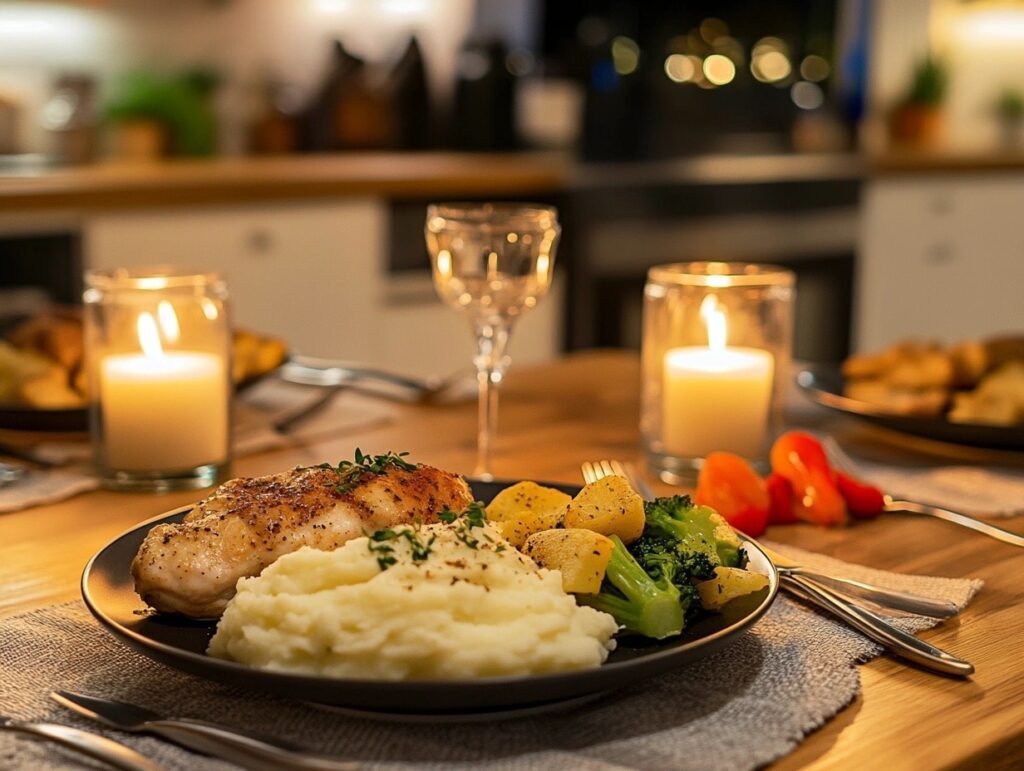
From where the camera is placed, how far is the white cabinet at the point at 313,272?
3268 millimetres

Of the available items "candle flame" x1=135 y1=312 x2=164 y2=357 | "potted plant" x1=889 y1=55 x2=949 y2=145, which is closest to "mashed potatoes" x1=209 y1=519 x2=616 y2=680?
"candle flame" x1=135 y1=312 x2=164 y2=357

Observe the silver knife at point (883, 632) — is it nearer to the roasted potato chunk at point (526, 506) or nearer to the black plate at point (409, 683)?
the black plate at point (409, 683)

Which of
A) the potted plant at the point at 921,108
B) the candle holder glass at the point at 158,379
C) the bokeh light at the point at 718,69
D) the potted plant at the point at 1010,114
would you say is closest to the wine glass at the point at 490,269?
the candle holder glass at the point at 158,379

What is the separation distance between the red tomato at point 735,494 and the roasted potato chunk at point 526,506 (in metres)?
0.23

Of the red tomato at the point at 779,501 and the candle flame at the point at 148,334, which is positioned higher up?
the candle flame at the point at 148,334

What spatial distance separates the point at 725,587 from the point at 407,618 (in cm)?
23

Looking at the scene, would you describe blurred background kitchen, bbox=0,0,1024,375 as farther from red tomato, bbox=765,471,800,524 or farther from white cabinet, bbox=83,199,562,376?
red tomato, bbox=765,471,800,524

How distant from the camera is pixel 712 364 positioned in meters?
1.46

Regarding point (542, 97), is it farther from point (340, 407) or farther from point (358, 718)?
point (358, 718)

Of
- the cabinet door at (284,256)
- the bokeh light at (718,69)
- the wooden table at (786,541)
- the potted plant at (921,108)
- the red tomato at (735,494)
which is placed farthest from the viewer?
the potted plant at (921,108)

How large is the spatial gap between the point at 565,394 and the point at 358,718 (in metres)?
1.10

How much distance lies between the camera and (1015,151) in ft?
17.3

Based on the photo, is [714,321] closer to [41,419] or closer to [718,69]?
[41,419]

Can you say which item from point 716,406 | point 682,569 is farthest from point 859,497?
Result: point 682,569
